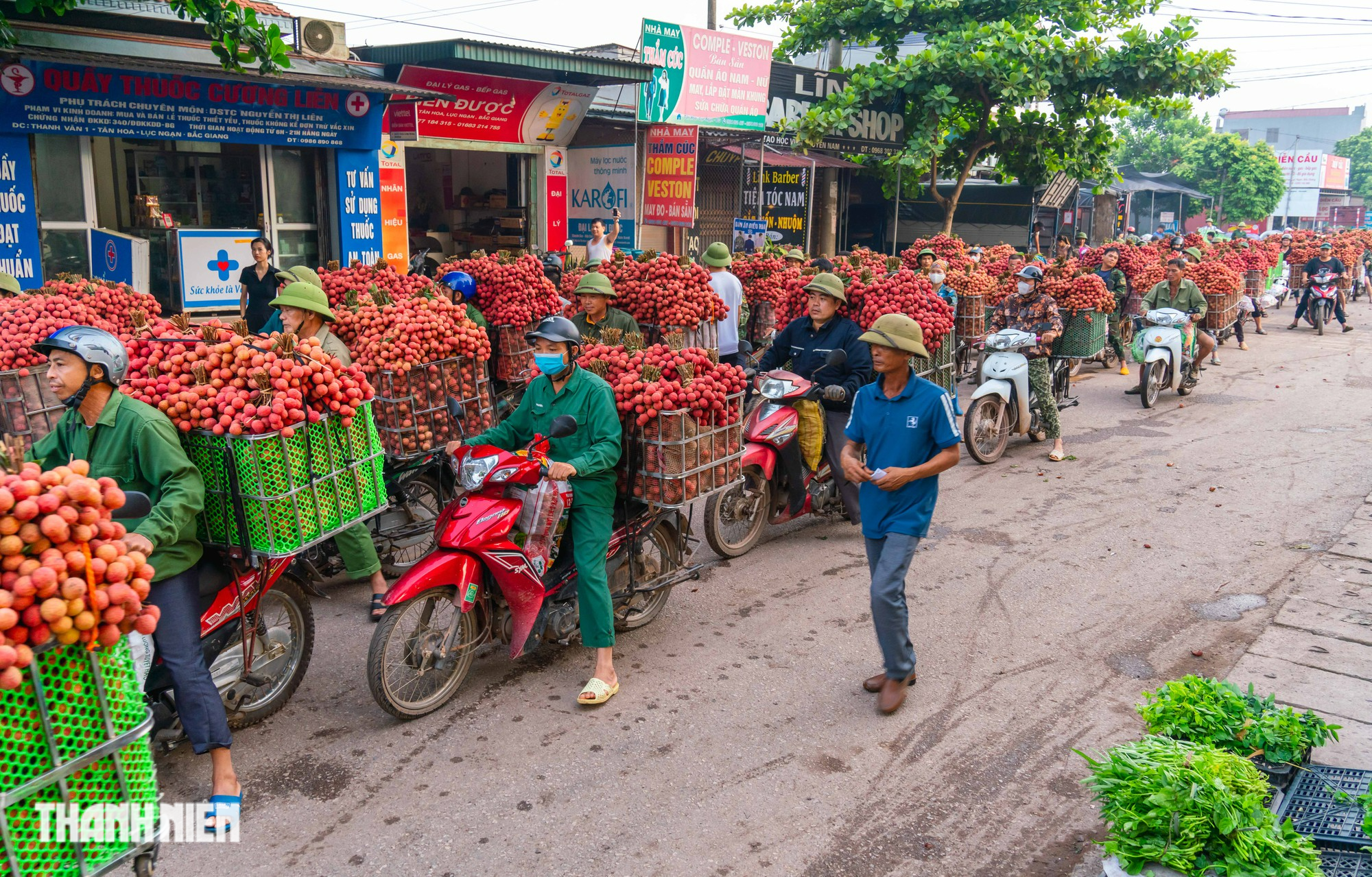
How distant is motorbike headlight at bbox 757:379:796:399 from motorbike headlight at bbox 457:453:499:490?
9.75ft

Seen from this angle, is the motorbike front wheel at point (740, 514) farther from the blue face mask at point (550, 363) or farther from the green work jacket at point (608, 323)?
the blue face mask at point (550, 363)

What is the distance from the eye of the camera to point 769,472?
25.0ft

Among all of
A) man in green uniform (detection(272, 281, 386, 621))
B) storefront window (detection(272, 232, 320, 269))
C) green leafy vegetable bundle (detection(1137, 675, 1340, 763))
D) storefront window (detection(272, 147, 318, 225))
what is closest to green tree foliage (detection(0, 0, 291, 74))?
storefront window (detection(272, 147, 318, 225))

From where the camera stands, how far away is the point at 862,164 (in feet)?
82.7

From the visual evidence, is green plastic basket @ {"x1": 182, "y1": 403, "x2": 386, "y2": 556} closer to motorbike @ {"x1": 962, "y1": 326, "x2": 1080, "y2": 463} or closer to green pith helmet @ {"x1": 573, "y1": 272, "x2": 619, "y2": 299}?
green pith helmet @ {"x1": 573, "y1": 272, "x2": 619, "y2": 299}

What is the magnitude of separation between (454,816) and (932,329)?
621 cm

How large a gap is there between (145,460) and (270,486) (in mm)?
549

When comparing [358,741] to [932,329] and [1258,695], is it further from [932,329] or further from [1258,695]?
[932,329]

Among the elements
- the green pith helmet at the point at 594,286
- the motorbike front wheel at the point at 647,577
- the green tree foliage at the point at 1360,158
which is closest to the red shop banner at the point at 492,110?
the green pith helmet at the point at 594,286

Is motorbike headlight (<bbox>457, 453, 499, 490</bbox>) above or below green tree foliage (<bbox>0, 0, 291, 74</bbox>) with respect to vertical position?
below

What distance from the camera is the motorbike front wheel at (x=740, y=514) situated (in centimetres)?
744

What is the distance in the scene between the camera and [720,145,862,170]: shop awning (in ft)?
72.1

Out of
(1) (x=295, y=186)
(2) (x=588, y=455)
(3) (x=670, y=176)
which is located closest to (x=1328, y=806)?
(2) (x=588, y=455)

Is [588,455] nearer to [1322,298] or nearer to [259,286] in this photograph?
[259,286]
